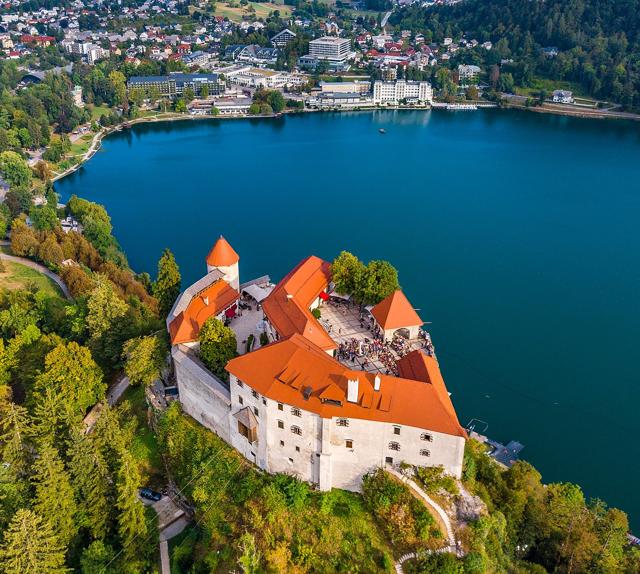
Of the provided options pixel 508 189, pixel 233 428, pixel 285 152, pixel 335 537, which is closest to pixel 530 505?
pixel 335 537

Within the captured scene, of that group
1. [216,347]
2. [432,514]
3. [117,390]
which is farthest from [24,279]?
[432,514]

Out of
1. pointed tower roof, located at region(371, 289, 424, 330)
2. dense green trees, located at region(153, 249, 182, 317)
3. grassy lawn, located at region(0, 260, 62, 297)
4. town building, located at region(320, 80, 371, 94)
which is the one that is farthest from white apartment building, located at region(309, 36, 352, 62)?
pointed tower roof, located at region(371, 289, 424, 330)

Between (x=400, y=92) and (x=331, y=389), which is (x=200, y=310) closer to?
(x=331, y=389)

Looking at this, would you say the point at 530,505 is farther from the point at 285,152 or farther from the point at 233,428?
the point at 285,152

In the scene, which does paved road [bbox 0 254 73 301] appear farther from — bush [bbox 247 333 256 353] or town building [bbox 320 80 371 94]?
town building [bbox 320 80 371 94]

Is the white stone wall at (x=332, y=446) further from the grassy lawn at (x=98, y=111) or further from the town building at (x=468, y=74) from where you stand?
the town building at (x=468, y=74)

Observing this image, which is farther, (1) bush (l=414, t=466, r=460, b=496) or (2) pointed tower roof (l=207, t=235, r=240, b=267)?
(2) pointed tower roof (l=207, t=235, r=240, b=267)

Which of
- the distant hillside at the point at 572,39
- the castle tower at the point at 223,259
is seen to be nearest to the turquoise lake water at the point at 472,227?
the distant hillside at the point at 572,39
